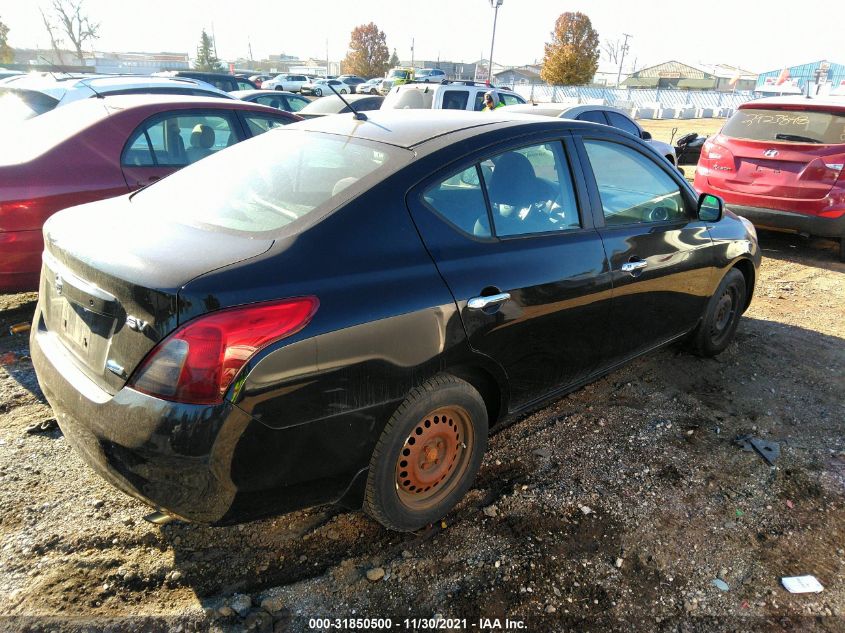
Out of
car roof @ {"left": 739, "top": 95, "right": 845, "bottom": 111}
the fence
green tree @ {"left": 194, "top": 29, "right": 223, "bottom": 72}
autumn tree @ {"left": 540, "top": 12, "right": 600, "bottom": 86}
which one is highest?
car roof @ {"left": 739, "top": 95, "right": 845, "bottom": 111}

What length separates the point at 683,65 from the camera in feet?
341

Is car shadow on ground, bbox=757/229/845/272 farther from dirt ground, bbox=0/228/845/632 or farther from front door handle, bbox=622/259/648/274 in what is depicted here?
front door handle, bbox=622/259/648/274

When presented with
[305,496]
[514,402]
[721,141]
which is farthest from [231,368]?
[721,141]

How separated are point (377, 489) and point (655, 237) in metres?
2.13

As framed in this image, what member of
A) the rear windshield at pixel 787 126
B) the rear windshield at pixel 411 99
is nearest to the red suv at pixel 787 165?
the rear windshield at pixel 787 126

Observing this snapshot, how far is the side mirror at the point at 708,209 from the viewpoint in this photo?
3.76 m

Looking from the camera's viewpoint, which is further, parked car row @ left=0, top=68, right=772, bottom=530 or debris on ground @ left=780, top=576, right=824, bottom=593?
debris on ground @ left=780, top=576, right=824, bottom=593

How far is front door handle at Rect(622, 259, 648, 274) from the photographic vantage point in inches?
123

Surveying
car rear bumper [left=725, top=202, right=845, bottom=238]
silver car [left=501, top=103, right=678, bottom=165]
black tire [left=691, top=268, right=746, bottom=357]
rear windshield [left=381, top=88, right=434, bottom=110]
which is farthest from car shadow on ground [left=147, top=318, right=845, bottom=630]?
rear windshield [left=381, top=88, right=434, bottom=110]

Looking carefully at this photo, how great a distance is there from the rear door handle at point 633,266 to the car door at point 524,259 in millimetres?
169

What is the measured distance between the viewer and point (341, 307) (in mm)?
2016

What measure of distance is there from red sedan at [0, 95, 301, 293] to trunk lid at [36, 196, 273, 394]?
183cm

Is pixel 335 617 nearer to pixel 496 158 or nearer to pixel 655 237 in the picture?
pixel 496 158

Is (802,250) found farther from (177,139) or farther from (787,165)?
(177,139)
